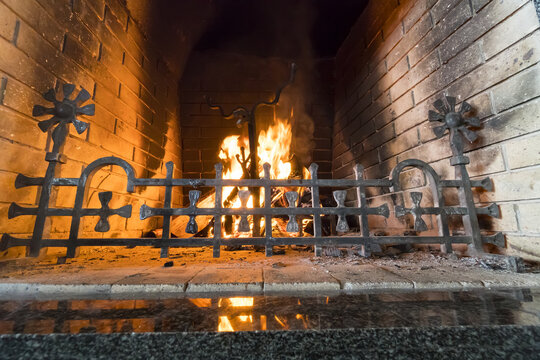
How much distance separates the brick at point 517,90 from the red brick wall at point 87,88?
443cm

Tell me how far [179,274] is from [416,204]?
2150 millimetres

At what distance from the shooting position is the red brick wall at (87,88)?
2146 millimetres

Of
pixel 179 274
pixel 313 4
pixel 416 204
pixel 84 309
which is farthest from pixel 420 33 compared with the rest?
pixel 84 309

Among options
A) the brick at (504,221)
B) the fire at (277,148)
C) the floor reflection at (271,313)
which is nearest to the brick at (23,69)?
the floor reflection at (271,313)

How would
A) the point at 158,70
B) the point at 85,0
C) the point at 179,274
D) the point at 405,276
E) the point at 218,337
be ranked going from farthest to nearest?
1. the point at 158,70
2. the point at 85,0
3. the point at 179,274
4. the point at 405,276
5. the point at 218,337

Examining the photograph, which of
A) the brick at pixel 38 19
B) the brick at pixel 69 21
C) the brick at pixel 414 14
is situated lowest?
the brick at pixel 38 19

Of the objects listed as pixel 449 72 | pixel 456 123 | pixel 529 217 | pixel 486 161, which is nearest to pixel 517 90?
pixel 456 123

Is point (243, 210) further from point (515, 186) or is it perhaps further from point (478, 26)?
point (478, 26)

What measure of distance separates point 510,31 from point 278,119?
4.14 metres

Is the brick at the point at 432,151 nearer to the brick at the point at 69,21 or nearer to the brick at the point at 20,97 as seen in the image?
the brick at the point at 20,97

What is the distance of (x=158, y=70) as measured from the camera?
4844mm

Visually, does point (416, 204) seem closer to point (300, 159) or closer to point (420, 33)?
point (420, 33)

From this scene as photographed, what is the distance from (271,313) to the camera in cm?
105

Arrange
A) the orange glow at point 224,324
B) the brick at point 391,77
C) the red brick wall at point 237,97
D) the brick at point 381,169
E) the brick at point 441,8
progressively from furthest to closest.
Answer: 1. the red brick wall at point 237,97
2. the brick at point 381,169
3. the brick at point 391,77
4. the brick at point 441,8
5. the orange glow at point 224,324
